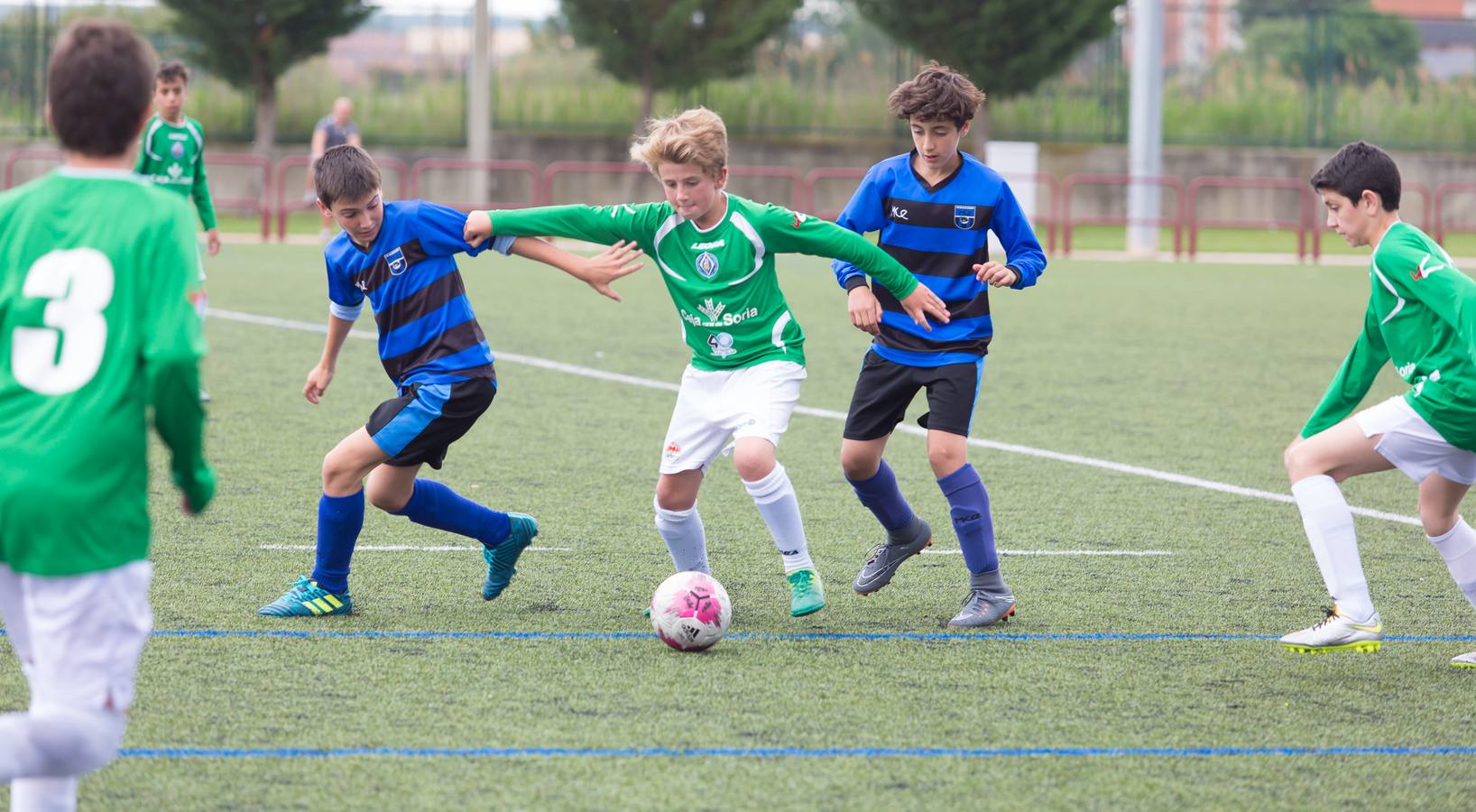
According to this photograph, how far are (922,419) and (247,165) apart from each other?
24497mm

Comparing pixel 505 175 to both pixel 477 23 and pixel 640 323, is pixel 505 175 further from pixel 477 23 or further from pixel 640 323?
pixel 640 323

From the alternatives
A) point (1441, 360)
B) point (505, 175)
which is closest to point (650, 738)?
point (1441, 360)

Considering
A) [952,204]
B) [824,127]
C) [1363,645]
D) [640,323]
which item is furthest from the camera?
[824,127]

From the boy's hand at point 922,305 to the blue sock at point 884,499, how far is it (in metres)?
0.66

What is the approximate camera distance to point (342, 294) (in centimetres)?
A: 504

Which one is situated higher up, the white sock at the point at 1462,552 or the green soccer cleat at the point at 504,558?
the white sock at the point at 1462,552

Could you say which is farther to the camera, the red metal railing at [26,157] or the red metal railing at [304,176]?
the red metal railing at [304,176]

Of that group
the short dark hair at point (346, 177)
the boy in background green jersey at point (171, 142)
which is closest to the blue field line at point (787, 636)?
the short dark hair at point (346, 177)

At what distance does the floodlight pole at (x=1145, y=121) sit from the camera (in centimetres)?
2277

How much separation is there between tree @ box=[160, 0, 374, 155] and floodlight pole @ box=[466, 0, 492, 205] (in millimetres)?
2436

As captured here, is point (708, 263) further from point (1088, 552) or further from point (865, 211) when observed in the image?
point (1088, 552)

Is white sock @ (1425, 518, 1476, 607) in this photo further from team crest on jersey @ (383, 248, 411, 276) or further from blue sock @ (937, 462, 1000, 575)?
team crest on jersey @ (383, 248, 411, 276)

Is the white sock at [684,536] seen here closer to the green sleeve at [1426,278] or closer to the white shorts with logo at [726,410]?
the white shorts with logo at [726,410]

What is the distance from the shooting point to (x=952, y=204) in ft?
17.1
